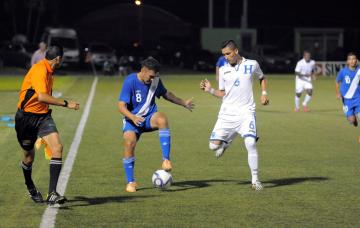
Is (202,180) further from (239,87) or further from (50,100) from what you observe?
(50,100)

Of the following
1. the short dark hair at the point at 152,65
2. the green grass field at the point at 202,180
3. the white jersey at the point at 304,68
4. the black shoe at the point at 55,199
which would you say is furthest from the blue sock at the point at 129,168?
the white jersey at the point at 304,68

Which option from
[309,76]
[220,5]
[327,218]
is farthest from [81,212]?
[220,5]

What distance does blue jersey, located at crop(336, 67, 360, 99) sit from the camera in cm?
1664

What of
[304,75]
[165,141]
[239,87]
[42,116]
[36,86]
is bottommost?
[304,75]

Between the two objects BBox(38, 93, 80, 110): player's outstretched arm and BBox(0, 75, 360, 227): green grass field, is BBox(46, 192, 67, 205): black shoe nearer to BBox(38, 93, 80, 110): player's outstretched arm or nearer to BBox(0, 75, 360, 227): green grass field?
BBox(0, 75, 360, 227): green grass field

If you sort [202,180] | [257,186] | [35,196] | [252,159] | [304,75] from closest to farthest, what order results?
[35,196]
[257,186]
[252,159]
[202,180]
[304,75]

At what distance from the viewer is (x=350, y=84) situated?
16.7 meters

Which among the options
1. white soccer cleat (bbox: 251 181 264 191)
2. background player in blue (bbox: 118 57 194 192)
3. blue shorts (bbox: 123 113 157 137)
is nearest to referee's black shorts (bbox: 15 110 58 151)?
background player in blue (bbox: 118 57 194 192)

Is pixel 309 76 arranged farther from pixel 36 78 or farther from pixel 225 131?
pixel 36 78

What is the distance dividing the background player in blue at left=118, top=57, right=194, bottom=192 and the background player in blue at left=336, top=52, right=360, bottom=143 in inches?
271

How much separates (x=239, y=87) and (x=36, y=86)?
10.0ft

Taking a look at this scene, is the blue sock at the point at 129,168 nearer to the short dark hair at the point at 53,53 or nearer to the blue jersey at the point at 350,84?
the short dark hair at the point at 53,53

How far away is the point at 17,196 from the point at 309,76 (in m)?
16.5

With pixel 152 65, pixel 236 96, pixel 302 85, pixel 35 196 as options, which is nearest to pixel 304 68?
pixel 302 85
